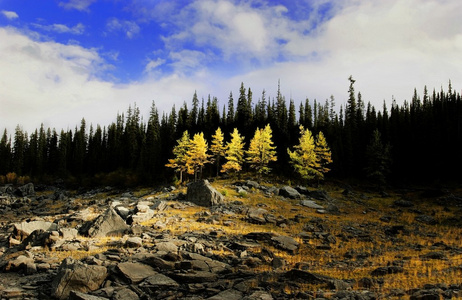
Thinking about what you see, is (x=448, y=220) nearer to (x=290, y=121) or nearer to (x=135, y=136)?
(x=290, y=121)

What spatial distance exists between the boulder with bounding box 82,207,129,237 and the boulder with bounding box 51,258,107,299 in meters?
9.37

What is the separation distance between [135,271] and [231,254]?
253 inches

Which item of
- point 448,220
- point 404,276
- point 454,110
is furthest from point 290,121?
point 404,276

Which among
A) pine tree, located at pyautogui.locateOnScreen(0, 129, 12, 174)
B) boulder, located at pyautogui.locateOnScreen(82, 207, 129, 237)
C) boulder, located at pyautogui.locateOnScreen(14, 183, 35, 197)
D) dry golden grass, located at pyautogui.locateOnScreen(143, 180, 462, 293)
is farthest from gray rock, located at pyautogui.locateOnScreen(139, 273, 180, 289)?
pine tree, located at pyautogui.locateOnScreen(0, 129, 12, 174)

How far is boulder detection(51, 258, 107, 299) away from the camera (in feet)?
34.5

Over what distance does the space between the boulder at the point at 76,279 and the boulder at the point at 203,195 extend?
2104 cm

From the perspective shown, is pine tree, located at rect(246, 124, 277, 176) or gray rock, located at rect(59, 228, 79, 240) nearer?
gray rock, located at rect(59, 228, 79, 240)

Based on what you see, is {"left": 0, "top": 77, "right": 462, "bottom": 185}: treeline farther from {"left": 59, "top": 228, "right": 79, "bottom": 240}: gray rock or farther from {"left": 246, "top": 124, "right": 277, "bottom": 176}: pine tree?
{"left": 59, "top": 228, "right": 79, "bottom": 240}: gray rock

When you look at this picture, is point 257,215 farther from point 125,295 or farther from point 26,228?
point 26,228

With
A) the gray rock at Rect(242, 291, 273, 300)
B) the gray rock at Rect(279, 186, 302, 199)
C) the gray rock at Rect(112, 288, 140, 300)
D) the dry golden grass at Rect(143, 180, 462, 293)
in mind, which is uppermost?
the gray rock at Rect(279, 186, 302, 199)

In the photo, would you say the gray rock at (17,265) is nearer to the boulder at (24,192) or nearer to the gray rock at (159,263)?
the gray rock at (159,263)

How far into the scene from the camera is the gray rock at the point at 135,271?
11.7 meters

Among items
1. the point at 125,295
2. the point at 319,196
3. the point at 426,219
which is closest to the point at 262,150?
the point at 319,196

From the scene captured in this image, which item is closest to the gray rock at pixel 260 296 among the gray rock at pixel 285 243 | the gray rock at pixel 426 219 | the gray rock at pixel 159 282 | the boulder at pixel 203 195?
the gray rock at pixel 159 282
